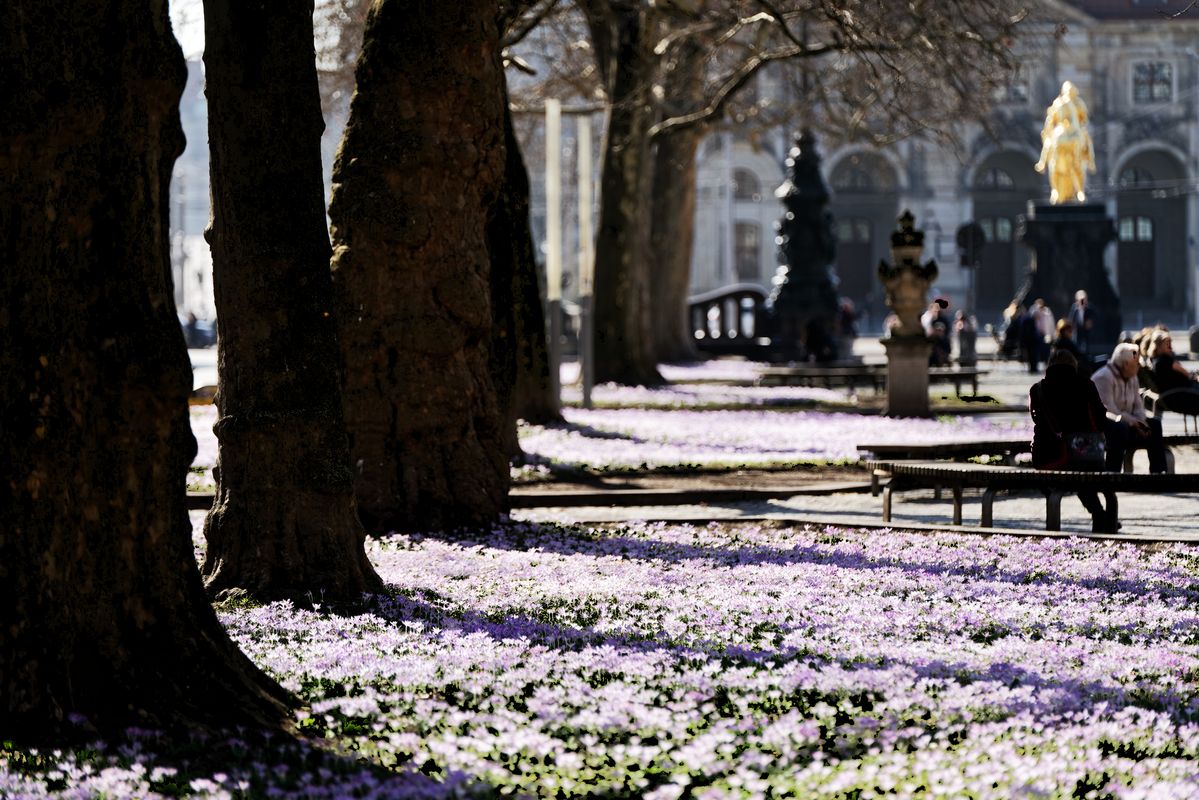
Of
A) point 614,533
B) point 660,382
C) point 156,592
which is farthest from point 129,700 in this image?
point 660,382

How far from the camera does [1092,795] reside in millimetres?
5738

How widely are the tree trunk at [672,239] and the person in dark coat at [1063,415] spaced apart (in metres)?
21.5

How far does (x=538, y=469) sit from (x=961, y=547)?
6419 mm

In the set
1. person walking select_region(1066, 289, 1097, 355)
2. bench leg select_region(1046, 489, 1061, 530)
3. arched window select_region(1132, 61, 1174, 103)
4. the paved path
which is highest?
arched window select_region(1132, 61, 1174, 103)

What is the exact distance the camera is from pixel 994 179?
3253 inches

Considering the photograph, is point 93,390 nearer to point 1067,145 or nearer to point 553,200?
point 553,200

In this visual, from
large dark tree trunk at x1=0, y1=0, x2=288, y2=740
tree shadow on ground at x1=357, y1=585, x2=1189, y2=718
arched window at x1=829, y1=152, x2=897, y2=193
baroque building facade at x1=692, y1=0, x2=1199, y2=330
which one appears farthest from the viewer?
arched window at x1=829, y1=152, x2=897, y2=193

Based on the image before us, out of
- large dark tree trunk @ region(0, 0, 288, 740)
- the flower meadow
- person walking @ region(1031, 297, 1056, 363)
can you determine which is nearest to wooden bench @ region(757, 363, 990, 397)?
person walking @ region(1031, 297, 1056, 363)

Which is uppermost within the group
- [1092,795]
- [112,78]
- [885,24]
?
[885,24]

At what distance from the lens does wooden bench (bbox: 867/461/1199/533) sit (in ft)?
37.8

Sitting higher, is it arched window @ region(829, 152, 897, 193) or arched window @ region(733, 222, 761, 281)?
arched window @ region(829, 152, 897, 193)

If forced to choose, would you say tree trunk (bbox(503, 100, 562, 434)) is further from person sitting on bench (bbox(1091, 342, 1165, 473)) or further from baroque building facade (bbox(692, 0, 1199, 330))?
baroque building facade (bbox(692, 0, 1199, 330))

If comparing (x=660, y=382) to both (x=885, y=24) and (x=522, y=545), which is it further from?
(x=522, y=545)

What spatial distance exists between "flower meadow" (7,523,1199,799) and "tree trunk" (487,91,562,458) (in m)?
3.43
